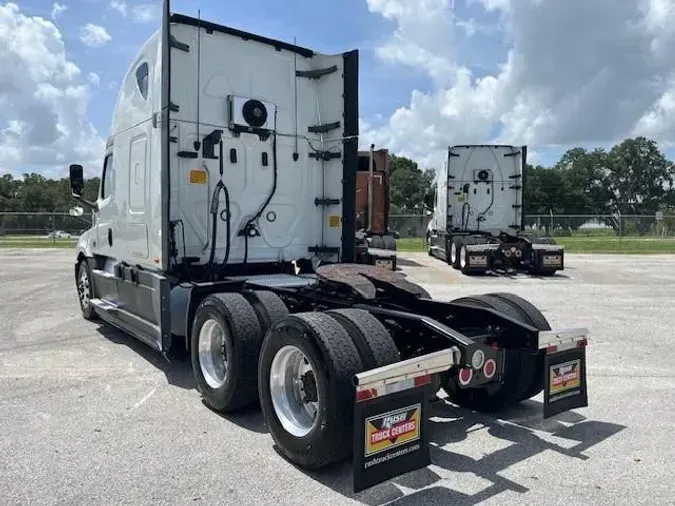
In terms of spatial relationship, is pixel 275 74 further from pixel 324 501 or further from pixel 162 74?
pixel 324 501

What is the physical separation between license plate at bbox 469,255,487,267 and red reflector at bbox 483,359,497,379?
1268cm

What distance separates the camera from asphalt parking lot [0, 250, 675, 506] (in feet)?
11.7

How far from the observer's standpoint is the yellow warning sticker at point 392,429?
10.9ft

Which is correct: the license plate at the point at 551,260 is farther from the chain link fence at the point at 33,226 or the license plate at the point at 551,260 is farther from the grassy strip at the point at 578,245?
the chain link fence at the point at 33,226

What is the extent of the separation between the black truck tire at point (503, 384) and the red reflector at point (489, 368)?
0.31 m

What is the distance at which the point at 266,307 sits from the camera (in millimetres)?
4953

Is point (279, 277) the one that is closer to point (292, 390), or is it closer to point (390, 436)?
point (292, 390)

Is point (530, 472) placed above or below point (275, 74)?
below

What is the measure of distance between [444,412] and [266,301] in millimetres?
1738

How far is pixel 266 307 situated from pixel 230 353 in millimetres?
462

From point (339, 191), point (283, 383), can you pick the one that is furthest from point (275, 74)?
point (283, 383)

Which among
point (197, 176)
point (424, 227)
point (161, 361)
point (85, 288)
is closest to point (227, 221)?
point (197, 176)

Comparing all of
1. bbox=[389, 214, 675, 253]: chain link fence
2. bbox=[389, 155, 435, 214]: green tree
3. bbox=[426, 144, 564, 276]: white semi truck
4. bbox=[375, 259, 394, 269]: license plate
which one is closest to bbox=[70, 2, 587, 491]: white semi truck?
bbox=[375, 259, 394, 269]: license plate

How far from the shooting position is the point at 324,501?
349 centimetres
